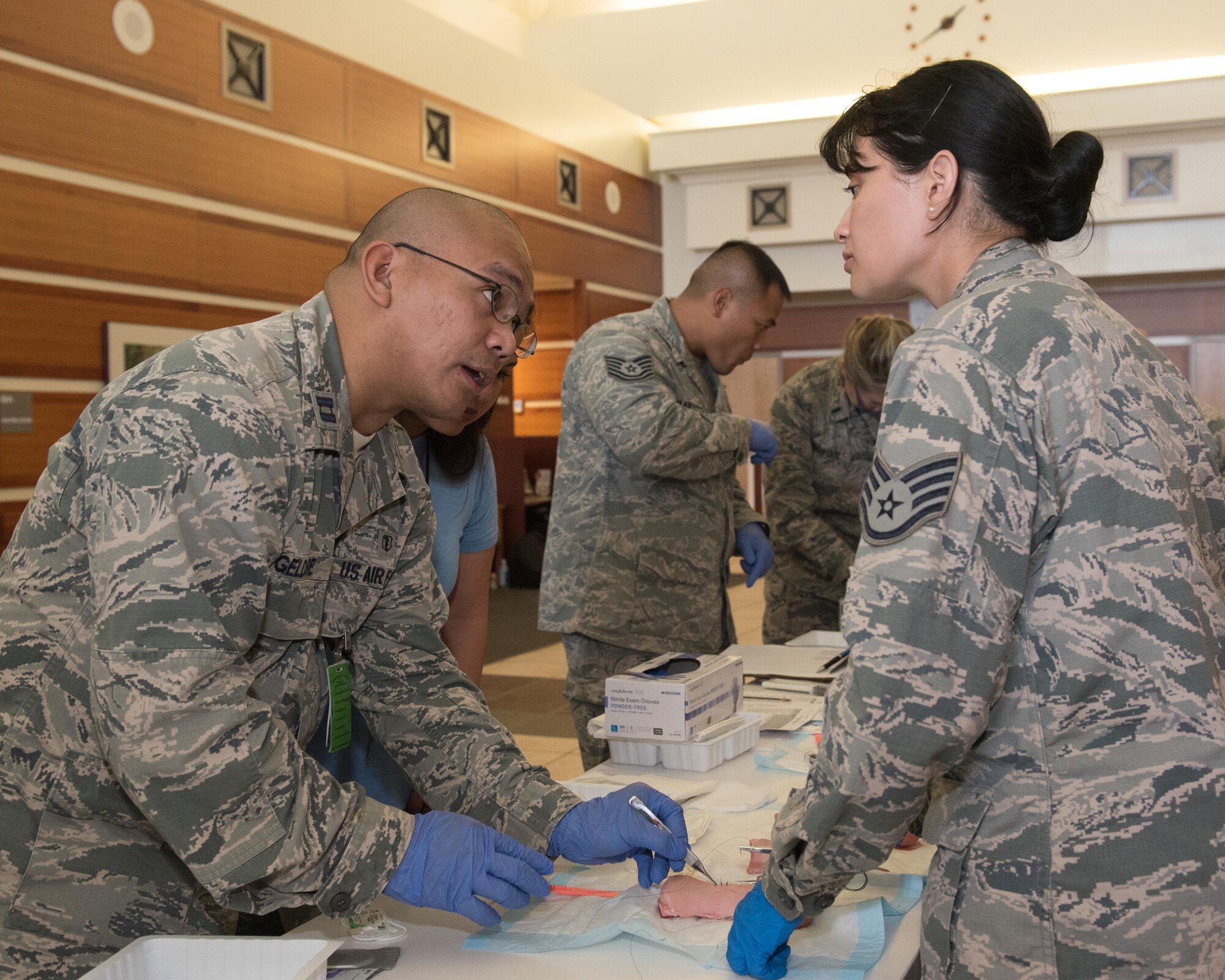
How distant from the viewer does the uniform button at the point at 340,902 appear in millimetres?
1186

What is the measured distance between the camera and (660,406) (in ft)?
8.59

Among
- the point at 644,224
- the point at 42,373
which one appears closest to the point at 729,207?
the point at 644,224

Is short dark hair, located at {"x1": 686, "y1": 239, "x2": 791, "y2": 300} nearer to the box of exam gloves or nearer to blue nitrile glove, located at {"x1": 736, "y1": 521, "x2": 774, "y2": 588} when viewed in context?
blue nitrile glove, located at {"x1": 736, "y1": 521, "x2": 774, "y2": 588}

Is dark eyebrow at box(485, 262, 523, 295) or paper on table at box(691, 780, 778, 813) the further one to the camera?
paper on table at box(691, 780, 778, 813)

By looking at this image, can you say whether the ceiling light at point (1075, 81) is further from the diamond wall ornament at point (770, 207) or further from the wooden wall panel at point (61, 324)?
the wooden wall panel at point (61, 324)

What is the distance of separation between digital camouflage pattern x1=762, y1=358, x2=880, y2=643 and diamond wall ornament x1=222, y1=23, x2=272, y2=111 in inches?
145

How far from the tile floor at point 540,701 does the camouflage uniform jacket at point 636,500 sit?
34.8 inches

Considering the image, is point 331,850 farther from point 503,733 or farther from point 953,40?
point 953,40

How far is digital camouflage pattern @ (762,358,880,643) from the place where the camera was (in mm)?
3355

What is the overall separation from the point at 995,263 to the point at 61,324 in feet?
15.3

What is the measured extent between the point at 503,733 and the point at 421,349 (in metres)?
0.55

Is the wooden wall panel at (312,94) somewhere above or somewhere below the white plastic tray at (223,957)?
above

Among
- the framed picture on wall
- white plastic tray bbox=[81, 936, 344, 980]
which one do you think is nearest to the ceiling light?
the framed picture on wall

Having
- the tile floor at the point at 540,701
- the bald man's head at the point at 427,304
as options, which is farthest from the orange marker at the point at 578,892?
the tile floor at the point at 540,701
